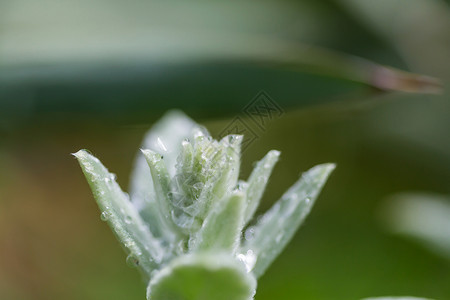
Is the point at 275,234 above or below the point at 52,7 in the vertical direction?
below

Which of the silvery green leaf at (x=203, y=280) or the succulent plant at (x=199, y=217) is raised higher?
the succulent plant at (x=199, y=217)

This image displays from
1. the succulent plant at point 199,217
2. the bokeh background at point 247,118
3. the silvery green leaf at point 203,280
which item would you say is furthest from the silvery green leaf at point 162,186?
the bokeh background at point 247,118

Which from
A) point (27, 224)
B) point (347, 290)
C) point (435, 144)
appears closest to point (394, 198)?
point (347, 290)

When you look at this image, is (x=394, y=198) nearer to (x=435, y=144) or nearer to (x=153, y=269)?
(x=435, y=144)

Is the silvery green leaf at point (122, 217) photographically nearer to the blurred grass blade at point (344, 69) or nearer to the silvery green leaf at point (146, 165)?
the silvery green leaf at point (146, 165)

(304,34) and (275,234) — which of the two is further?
(304,34)

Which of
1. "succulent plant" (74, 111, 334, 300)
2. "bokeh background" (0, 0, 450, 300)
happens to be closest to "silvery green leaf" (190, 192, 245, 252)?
"succulent plant" (74, 111, 334, 300)
